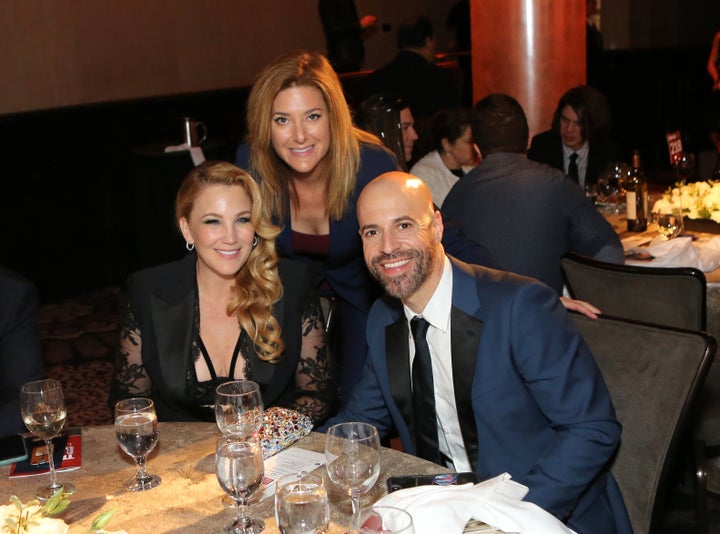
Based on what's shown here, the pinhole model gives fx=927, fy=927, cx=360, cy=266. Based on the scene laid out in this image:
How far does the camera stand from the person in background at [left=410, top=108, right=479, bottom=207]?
15.9 ft

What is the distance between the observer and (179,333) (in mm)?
2754

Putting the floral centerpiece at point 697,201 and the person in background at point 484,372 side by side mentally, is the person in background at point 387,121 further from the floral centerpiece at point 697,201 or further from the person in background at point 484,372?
the person in background at point 484,372

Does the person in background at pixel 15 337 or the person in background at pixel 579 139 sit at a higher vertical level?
the person in background at pixel 579 139

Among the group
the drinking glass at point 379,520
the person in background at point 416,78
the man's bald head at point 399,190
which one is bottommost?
the drinking glass at point 379,520

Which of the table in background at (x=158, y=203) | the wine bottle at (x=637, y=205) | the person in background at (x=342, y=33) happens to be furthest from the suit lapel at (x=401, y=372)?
the person in background at (x=342, y=33)

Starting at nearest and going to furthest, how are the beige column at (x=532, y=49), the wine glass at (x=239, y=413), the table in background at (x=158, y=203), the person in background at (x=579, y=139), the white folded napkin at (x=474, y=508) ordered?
the white folded napkin at (x=474, y=508) → the wine glass at (x=239, y=413) → the person in background at (x=579, y=139) → the beige column at (x=532, y=49) → the table in background at (x=158, y=203)

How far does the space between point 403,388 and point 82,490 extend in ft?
2.61

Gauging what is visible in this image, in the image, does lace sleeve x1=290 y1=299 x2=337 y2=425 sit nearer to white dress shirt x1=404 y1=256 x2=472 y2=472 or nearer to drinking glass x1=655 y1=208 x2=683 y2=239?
white dress shirt x1=404 y1=256 x2=472 y2=472

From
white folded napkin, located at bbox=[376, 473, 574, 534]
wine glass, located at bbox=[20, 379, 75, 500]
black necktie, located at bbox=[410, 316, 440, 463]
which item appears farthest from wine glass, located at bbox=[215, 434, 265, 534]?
black necktie, located at bbox=[410, 316, 440, 463]

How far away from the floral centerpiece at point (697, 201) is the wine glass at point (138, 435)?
2.96 m

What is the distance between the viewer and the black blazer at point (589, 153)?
550 centimetres

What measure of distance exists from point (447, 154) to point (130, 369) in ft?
8.75

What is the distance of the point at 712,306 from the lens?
3520mm

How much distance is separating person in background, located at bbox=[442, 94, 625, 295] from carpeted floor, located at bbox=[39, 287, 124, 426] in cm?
211
